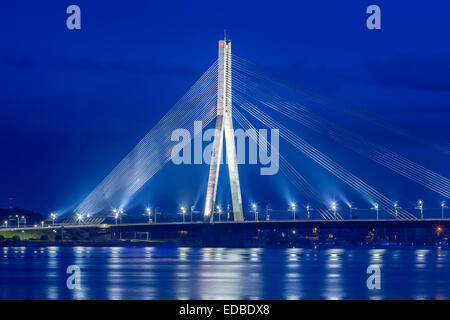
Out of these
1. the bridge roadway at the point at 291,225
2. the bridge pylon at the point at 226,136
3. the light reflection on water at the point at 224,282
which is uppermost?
the bridge pylon at the point at 226,136

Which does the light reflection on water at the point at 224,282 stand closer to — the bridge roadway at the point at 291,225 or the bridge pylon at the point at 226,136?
the bridge pylon at the point at 226,136

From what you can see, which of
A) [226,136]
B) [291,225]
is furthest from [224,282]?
[291,225]

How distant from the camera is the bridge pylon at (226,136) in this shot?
63.7 meters

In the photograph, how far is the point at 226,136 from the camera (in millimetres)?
63750

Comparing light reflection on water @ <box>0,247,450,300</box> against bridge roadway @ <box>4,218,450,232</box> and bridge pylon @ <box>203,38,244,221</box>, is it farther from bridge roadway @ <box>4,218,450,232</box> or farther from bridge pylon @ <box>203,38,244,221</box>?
bridge roadway @ <box>4,218,450,232</box>

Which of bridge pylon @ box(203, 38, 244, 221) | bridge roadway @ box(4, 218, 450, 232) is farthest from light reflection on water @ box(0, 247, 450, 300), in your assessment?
bridge roadway @ box(4, 218, 450, 232)

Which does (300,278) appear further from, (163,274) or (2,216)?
(2,216)

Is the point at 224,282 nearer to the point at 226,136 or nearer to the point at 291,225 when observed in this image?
the point at 226,136

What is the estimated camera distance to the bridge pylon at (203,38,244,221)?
63688mm

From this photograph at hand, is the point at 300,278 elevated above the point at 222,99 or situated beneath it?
situated beneath

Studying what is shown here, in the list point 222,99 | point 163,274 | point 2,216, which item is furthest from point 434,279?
point 2,216

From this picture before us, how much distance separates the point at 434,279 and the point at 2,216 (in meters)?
135

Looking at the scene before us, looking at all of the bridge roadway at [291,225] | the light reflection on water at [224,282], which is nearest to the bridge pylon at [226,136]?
the bridge roadway at [291,225]

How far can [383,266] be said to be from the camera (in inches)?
1965
